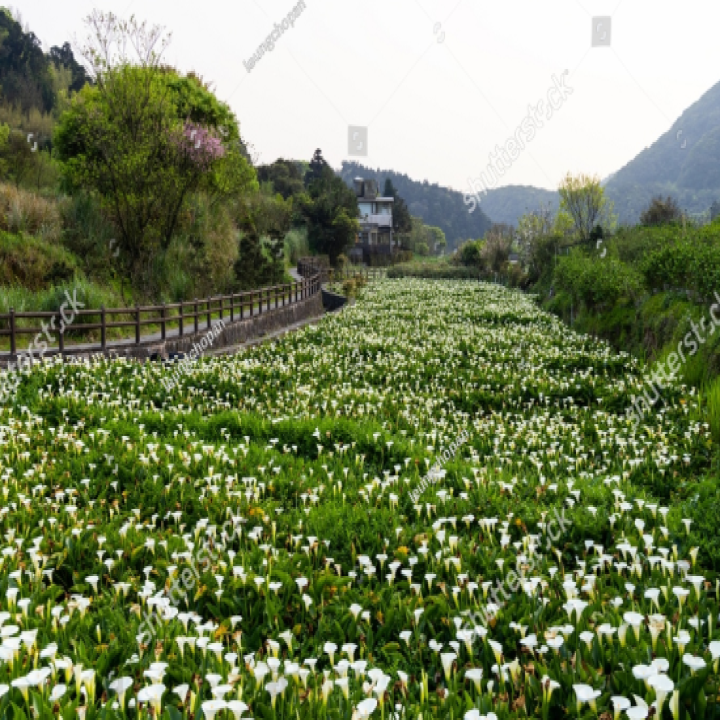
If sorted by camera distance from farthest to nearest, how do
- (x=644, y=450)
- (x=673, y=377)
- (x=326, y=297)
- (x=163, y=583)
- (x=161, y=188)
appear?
(x=326, y=297) → (x=161, y=188) → (x=673, y=377) → (x=644, y=450) → (x=163, y=583)

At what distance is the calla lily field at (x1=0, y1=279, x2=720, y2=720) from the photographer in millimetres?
3660

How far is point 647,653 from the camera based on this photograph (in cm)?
388

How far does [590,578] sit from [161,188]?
2519cm

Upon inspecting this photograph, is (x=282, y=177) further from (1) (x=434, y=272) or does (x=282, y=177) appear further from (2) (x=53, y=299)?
(2) (x=53, y=299)

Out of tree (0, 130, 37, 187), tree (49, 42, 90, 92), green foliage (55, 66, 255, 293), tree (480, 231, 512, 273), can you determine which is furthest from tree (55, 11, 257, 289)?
tree (49, 42, 90, 92)

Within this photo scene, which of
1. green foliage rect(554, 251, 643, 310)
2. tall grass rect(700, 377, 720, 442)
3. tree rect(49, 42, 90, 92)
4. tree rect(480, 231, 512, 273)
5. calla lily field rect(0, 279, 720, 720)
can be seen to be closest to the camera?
calla lily field rect(0, 279, 720, 720)

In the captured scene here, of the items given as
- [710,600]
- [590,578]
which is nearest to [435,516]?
[590,578]

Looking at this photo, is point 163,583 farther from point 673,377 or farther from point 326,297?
point 326,297

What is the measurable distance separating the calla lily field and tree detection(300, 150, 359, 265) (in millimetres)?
53461

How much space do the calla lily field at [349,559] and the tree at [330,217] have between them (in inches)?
2105

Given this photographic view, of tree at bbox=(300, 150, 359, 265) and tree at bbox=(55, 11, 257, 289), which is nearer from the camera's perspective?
tree at bbox=(55, 11, 257, 289)

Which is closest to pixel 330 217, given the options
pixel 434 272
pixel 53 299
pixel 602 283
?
pixel 434 272

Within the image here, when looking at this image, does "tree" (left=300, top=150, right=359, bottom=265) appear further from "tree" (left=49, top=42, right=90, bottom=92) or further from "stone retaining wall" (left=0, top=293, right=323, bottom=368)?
"tree" (left=49, top=42, right=90, bottom=92)

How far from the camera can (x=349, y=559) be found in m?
6.14
